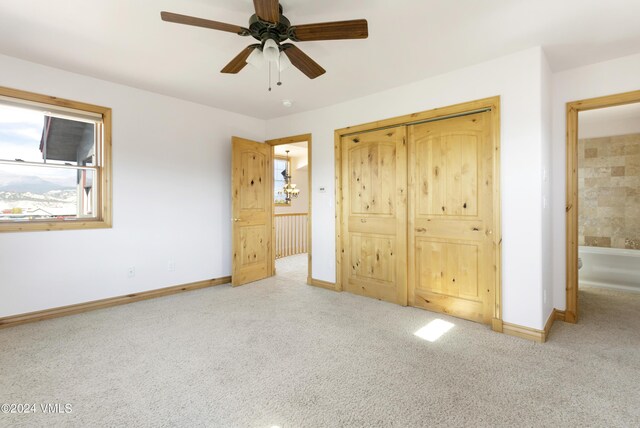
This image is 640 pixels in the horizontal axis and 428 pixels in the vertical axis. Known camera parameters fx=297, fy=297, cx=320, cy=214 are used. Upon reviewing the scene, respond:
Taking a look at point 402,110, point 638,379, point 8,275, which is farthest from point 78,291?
point 638,379

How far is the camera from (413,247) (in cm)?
337

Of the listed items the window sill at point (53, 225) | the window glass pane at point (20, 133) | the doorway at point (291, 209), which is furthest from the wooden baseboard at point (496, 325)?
the window glass pane at point (20, 133)

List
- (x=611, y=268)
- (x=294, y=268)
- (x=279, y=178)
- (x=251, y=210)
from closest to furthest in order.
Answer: (x=611, y=268) < (x=251, y=210) < (x=294, y=268) < (x=279, y=178)

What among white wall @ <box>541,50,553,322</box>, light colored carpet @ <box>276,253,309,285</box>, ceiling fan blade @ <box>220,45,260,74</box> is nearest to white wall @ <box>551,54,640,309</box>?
white wall @ <box>541,50,553,322</box>

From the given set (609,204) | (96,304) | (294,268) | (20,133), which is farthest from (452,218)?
(20,133)

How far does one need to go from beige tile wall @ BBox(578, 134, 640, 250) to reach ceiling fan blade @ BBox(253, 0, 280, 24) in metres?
5.47

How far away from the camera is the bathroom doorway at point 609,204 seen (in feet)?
13.1

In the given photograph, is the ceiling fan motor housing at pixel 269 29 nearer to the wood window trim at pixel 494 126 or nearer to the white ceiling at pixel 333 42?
the white ceiling at pixel 333 42

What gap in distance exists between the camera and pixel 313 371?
2.06 meters

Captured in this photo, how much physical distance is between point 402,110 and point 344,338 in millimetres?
2519

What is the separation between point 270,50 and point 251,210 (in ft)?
8.94

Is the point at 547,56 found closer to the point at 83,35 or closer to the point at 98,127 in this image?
the point at 83,35

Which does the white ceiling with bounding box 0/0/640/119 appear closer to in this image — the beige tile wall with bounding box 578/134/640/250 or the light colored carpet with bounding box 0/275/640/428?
the light colored carpet with bounding box 0/275/640/428

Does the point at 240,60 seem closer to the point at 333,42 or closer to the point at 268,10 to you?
the point at 268,10
